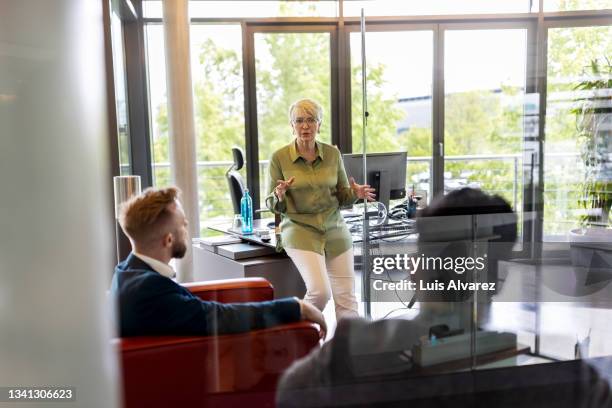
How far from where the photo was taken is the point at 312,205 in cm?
201

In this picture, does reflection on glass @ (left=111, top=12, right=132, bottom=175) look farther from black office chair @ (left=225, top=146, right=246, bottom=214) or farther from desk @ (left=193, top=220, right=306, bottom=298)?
black office chair @ (left=225, top=146, right=246, bottom=214)

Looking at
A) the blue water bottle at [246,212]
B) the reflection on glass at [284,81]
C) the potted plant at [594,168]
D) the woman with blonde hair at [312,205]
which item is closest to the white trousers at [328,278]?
the woman with blonde hair at [312,205]

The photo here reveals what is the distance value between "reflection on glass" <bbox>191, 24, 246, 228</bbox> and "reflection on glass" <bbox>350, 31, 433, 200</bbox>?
573 mm

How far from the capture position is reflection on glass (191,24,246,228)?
1.76 m

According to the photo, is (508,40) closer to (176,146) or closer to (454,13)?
(454,13)

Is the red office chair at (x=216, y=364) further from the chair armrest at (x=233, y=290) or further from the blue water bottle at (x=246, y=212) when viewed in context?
the blue water bottle at (x=246, y=212)

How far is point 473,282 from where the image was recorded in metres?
1.85

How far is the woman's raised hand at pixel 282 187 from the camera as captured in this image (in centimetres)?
198

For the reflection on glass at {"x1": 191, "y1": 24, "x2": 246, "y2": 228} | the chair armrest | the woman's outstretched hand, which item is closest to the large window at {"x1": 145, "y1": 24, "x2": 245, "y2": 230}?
the reflection on glass at {"x1": 191, "y1": 24, "x2": 246, "y2": 228}

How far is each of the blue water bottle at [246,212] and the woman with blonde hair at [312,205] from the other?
12 cm

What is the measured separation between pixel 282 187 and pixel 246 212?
267mm

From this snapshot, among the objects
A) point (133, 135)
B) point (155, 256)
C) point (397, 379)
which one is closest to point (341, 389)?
point (397, 379)

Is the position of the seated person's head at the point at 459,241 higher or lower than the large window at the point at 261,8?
lower

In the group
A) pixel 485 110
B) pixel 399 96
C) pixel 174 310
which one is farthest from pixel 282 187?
pixel 485 110
